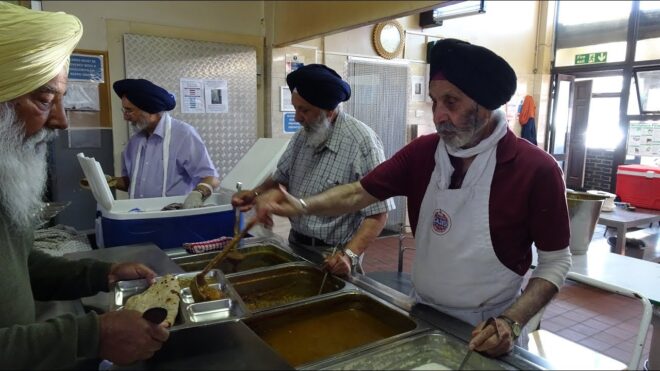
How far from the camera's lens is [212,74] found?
13.9ft

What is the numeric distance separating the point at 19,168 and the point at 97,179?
66cm

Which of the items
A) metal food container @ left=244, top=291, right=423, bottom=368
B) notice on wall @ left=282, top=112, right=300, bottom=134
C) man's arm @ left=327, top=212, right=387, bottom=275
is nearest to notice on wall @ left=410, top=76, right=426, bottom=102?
notice on wall @ left=282, top=112, right=300, bottom=134

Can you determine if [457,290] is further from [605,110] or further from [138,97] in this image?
[605,110]

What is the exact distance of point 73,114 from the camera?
3641 millimetres

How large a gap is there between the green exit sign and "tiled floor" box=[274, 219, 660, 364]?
301 cm

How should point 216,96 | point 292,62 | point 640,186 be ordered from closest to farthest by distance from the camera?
point 640,186
point 216,96
point 292,62

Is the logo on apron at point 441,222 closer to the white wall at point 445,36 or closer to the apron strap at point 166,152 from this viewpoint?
the apron strap at point 166,152

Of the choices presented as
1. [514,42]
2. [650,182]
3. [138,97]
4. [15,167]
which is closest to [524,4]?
[514,42]

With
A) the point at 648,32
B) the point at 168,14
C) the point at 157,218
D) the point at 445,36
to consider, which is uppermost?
the point at 648,32

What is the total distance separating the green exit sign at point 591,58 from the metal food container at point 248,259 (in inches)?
269

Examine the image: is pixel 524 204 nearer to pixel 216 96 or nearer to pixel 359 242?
pixel 359 242

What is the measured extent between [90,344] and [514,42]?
7296 millimetres

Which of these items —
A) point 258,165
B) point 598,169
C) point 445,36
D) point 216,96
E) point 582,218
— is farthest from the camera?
point 598,169

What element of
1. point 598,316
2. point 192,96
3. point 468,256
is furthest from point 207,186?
point 598,316
